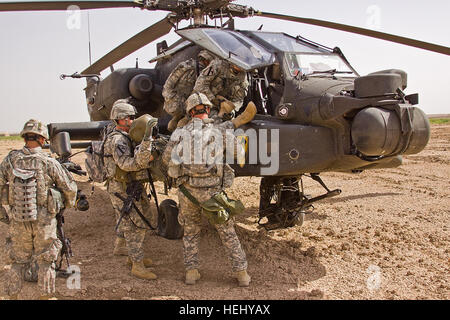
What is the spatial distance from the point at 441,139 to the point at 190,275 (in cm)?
1559

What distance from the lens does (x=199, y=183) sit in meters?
4.04

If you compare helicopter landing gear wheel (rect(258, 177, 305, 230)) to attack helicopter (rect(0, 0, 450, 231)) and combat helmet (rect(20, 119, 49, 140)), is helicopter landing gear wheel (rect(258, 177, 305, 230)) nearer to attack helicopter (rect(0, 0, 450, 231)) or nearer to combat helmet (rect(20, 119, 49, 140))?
attack helicopter (rect(0, 0, 450, 231))

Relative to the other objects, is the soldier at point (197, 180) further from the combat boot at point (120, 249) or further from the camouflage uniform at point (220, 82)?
the combat boot at point (120, 249)

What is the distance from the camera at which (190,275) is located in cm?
417

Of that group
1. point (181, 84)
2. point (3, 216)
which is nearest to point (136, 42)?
point (181, 84)

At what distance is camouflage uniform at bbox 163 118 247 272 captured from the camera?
405 cm

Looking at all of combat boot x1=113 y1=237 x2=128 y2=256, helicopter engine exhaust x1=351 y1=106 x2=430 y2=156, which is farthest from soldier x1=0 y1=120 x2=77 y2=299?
helicopter engine exhaust x1=351 y1=106 x2=430 y2=156

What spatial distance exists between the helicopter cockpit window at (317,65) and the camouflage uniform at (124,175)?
1.97m

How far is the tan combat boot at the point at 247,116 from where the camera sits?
428cm

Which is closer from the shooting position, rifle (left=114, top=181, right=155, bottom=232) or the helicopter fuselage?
the helicopter fuselage

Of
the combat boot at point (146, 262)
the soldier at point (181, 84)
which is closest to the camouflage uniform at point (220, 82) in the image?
the soldier at point (181, 84)

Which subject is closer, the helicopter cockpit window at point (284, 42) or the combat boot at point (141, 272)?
the combat boot at point (141, 272)

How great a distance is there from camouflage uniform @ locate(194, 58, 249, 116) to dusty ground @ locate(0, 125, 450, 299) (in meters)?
1.81
